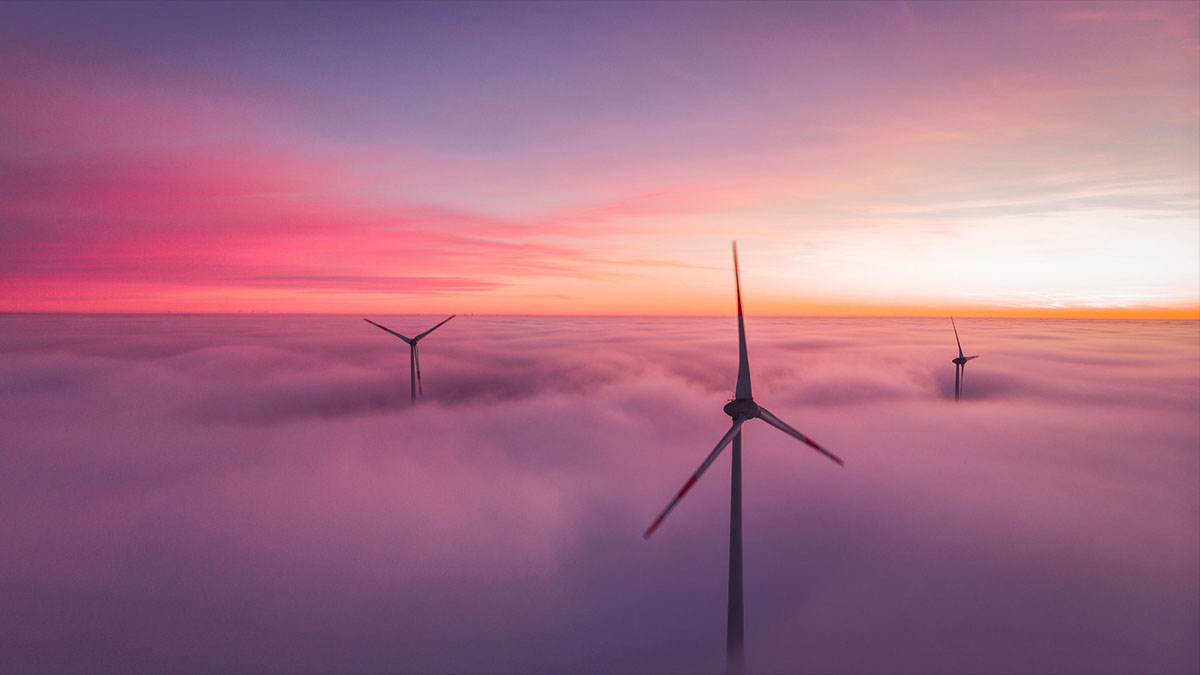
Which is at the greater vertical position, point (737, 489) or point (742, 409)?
point (742, 409)

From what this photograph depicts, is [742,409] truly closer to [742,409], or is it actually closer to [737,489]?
[742,409]

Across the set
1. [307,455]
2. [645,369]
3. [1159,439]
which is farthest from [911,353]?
[307,455]

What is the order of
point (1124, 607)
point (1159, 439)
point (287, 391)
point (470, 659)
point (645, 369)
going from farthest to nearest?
point (645, 369) < point (287, 391) < point (1159, 439) < point (1124, 607) < point (470, 659)

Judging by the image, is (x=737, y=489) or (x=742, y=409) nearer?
(x=737, y=489)

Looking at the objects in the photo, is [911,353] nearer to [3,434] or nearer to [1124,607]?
[1124,607]

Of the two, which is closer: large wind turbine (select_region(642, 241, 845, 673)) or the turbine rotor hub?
large wind turbine (select_region(642, 241, 845, 673))

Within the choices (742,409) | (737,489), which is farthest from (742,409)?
(737,489)

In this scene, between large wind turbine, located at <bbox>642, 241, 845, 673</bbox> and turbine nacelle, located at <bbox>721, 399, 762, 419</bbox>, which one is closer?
large wind turbine, located at <bbox>642, 241, 845, 673</bbox>

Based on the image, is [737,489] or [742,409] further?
[742,409]

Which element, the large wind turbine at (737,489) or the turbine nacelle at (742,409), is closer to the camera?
the large wind turbine at (737,489)

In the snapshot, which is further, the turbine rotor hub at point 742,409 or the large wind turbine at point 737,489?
the turbine rotor hub at point 742,409

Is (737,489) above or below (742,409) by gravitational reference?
below
